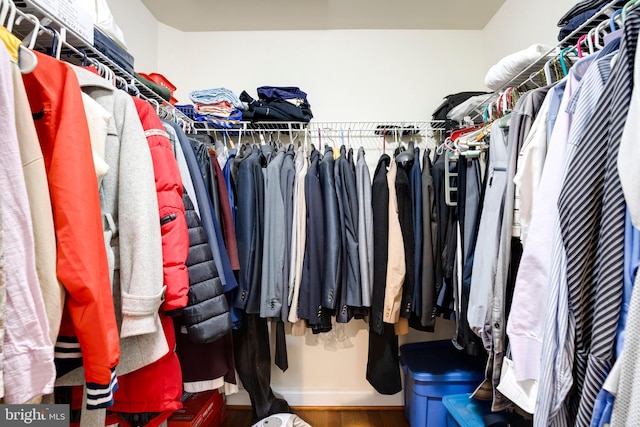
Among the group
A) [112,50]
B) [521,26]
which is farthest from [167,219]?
[521,26]

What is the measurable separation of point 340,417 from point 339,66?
7.54 ft

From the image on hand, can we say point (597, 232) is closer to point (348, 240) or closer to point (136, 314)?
point (348, 240)

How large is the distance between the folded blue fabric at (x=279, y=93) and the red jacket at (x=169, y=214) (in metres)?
0.91

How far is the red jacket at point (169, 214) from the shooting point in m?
0.77

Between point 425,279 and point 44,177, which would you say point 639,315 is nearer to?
point 425,279

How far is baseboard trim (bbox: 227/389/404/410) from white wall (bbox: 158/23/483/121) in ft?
6.04

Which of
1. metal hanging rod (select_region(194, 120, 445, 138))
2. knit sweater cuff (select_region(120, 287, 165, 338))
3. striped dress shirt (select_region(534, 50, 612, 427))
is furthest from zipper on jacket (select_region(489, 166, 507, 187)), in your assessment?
knit sweater cuff (select_region(120, 287, 165, 338))

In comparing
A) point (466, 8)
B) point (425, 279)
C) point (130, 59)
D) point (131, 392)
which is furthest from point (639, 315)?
point (466, 8)

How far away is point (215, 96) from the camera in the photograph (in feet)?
5.37

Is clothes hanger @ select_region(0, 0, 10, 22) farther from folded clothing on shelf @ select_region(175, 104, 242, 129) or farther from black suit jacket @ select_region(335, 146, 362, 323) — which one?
black suit jacket @ select_region(335, 146, 362, 323)

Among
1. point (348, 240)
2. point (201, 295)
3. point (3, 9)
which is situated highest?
point (3, 9)

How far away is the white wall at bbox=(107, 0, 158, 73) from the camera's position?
5.07 feet

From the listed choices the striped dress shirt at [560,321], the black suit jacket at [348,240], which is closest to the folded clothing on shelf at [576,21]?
the striped dress shirt at [560,321]

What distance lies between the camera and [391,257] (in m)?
1.33
